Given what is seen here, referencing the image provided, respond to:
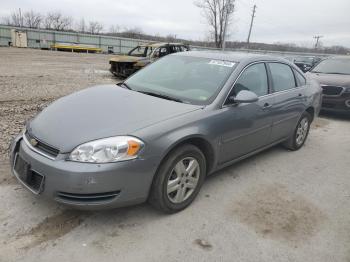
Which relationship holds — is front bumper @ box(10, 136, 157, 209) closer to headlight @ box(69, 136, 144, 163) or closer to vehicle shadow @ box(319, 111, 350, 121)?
headlight @ box(69, 136, 144, 163)

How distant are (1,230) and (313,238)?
9.31 ft

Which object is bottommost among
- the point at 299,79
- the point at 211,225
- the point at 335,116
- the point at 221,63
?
the point at 211,225

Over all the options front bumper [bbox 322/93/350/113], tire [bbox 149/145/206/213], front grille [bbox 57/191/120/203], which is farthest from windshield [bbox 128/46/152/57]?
front grille [bbox 57/191/120/203]

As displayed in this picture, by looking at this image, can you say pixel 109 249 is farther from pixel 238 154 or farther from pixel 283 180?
pixel 283 180

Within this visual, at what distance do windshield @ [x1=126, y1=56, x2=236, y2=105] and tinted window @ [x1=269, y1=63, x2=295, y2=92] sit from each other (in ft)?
3.04

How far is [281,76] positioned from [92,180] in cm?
331

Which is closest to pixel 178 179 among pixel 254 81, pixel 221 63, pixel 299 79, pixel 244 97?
pixel 244 97

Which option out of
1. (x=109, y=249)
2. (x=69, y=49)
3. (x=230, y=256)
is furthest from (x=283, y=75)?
(x=69, y=49)

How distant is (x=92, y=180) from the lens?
2.46 metres

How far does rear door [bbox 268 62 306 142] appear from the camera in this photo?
14.1 ft

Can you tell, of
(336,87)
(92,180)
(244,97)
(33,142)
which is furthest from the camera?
(336,87)

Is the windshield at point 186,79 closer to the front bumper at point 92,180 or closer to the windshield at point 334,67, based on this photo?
the front bumper at point 92,180

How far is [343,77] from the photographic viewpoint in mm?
7984

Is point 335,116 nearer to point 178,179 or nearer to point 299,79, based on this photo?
point 299,79
